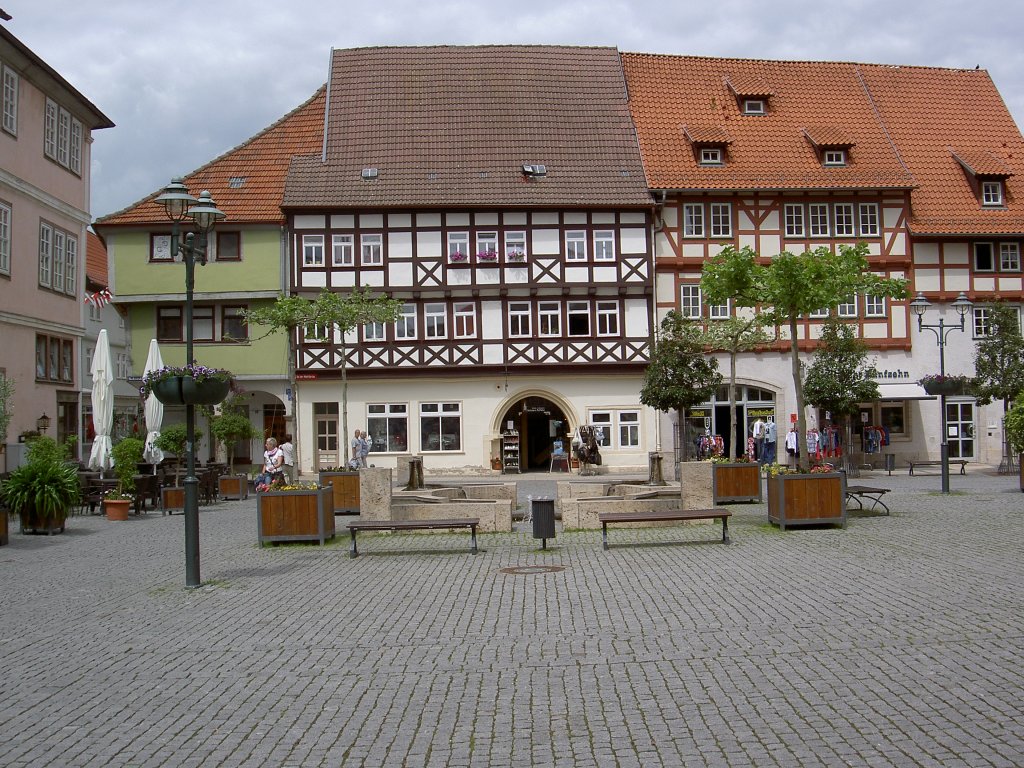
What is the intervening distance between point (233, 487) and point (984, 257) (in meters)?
27.5

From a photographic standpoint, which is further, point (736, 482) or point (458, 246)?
point (458, 246)

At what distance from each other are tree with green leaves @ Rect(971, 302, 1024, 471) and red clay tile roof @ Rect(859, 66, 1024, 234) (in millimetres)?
4535

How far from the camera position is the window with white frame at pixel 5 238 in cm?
2745

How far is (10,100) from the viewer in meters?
27.5

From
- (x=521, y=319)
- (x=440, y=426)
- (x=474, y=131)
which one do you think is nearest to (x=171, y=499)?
(x=440, y=426)

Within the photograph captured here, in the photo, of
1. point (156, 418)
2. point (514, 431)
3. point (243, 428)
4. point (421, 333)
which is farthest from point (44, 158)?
point (514, 431)

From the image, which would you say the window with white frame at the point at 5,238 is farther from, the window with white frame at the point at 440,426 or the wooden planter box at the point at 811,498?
the wooden planter box at the point at 811,498

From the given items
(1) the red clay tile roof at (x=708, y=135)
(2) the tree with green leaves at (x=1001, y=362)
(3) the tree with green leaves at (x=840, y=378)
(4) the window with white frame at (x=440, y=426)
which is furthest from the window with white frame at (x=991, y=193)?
(4) the window with white frame at (x=440, y=426)

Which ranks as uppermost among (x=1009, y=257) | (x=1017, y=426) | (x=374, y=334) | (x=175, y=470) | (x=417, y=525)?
(x=1009, y=257)

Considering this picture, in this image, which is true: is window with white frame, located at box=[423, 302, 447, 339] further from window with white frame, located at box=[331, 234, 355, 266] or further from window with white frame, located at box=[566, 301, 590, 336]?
window with white frame, located at box=[566, 301, 590, 336]

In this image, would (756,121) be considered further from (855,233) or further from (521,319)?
(521,319)

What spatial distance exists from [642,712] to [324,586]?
6.52 metres

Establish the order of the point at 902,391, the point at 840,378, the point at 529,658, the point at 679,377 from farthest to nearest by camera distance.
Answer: the point at 902,391 → the point at 840,378 → the point at 679,377 → the point at 529,658

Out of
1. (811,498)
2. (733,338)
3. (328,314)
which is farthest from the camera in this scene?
(733,338)
